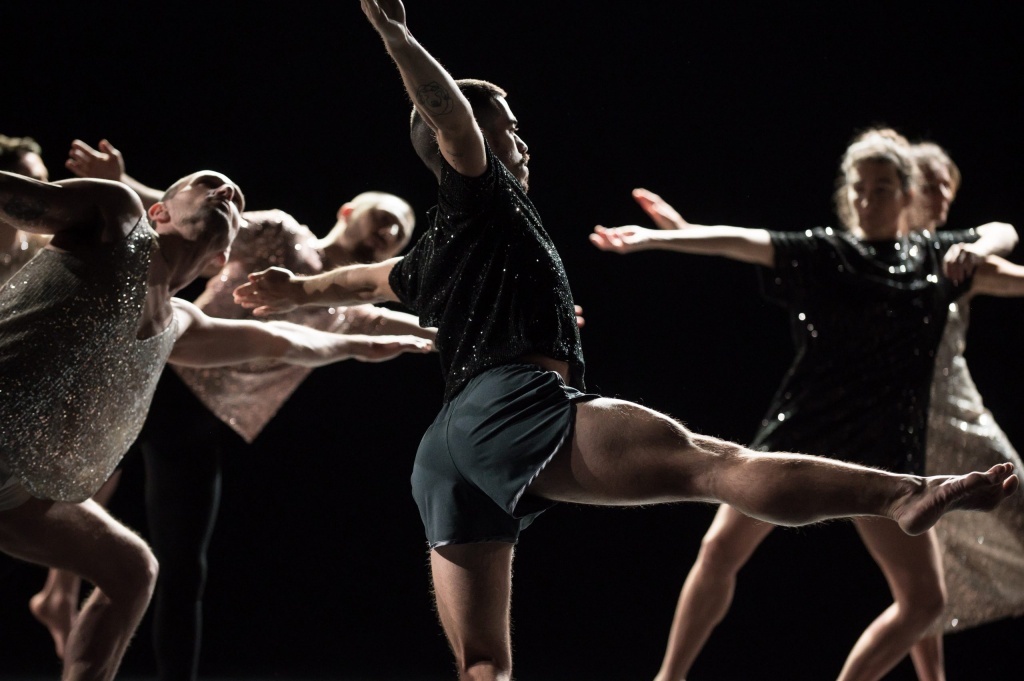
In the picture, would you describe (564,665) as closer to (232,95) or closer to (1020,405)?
(1020,405)

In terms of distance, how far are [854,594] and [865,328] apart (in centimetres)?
150

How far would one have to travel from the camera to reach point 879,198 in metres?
2.79

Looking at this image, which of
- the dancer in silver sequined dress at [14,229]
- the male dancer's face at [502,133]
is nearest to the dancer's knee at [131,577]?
the male dancer's face at [502,133]

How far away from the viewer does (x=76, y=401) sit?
1.95 metres

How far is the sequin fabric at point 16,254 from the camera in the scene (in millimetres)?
2848

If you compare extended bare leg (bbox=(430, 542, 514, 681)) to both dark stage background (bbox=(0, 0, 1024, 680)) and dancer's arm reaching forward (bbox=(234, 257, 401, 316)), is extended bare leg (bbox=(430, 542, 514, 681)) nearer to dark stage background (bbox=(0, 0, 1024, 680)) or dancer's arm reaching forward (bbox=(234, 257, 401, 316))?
dancer's arm reaching forward (bbox=(234, 257, 401, 316))

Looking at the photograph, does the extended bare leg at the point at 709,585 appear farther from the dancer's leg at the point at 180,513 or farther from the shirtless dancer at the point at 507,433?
the dancer's leg at the point at 180,513

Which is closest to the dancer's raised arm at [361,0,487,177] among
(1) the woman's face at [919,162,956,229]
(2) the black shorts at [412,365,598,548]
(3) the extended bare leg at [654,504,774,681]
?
(2) the black shorts at [412,365,598,548]

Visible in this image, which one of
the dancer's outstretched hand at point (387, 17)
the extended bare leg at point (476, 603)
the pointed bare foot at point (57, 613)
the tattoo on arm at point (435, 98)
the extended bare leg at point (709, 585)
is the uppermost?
the dancer's outstretched hand at point (387, 17)

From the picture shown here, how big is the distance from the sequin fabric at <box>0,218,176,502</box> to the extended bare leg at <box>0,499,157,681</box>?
0.05 meters

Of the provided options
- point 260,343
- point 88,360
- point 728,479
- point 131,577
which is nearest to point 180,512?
point 260,343

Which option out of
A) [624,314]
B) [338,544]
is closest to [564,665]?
[338,544]

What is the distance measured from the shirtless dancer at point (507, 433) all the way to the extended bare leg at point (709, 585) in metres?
1.11

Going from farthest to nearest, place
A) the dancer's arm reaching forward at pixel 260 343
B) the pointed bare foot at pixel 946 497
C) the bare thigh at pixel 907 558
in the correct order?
the bare thigh at pixel 907 558, the dancer's arm reaching forward at pixel 260 343, the pointed bare foot at pixel 946 497
